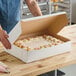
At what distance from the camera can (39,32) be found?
6.65ft

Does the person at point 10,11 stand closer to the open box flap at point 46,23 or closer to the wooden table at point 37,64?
the open box flap at point 46,23

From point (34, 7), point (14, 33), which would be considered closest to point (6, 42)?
point (14, 33)

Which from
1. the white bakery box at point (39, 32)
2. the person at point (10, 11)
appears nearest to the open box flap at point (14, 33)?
the white bakery box at point (39, 32)

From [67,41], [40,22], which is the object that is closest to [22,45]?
[40,22]

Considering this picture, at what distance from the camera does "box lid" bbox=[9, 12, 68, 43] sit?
1.68 m

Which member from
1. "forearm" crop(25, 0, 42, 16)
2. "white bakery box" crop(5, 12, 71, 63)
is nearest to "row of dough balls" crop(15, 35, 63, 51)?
"white bakery box" crop(5, 12, 71, 63)

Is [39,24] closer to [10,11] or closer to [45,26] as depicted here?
[45,26]

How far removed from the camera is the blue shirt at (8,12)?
248cm

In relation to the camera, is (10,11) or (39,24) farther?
(10,11)

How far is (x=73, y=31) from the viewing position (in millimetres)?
2359

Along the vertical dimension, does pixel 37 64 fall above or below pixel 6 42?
below

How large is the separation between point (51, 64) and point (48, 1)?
373 cm

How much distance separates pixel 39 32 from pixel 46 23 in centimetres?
15

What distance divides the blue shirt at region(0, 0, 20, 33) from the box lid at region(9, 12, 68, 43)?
0.64 metres
